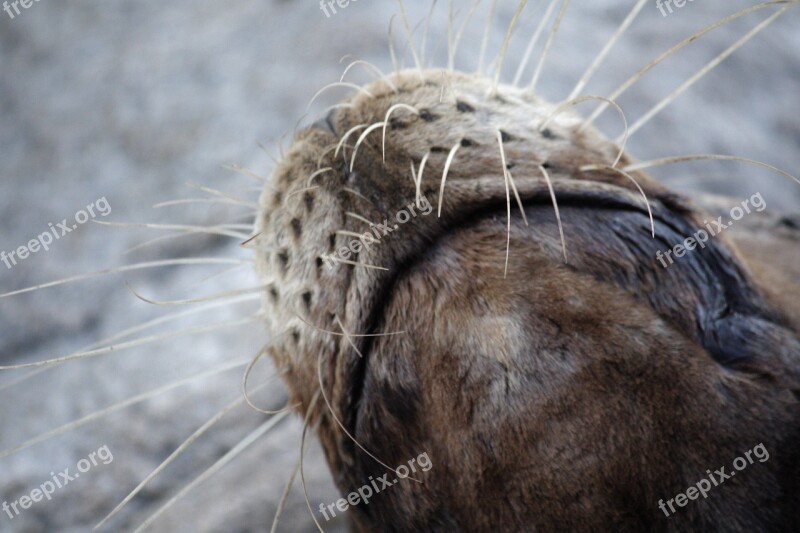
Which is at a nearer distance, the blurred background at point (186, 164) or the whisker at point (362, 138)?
the whisker at point (362, 138)

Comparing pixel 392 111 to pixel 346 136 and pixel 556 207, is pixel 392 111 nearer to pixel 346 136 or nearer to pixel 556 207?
pixel 346 136

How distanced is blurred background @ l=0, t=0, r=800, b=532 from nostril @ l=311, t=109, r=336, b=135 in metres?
1.27

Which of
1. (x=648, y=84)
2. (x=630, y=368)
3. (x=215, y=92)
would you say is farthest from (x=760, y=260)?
(x=215, y=92)

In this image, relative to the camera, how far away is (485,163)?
151 centimetres

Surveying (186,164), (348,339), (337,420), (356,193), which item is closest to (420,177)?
(356,193)

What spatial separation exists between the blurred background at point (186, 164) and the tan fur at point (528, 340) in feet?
4.70

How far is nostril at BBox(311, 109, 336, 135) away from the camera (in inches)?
65.4

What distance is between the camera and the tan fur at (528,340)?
135 centimetres

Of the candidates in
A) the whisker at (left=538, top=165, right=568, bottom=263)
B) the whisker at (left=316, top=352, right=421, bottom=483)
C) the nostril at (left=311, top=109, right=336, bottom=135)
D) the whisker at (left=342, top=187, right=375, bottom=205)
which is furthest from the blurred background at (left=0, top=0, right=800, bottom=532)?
the whisker at (left=538, top=165, right=568, bottom=263)

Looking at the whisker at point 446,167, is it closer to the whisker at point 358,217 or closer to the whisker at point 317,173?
the whisker at point 358,217

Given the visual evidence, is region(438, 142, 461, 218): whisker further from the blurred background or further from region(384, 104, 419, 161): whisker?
the blurred background

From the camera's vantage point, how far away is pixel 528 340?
1364mm

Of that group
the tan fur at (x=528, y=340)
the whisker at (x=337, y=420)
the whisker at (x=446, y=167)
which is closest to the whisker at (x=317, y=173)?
the tan fur at (x=528, y=340)

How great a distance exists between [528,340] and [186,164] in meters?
2.85
